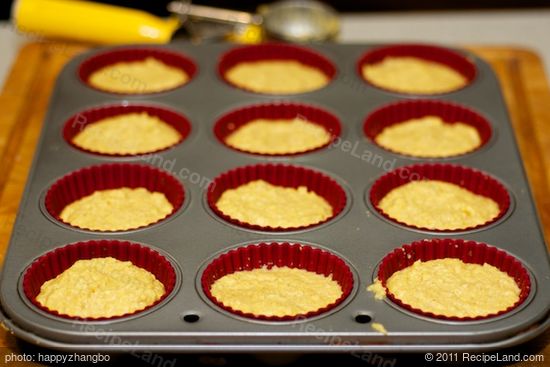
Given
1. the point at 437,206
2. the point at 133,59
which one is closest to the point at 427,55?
the point at 437,206

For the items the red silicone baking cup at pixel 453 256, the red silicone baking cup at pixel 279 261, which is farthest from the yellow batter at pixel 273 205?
the red silicone baking cup at pixel 453 256

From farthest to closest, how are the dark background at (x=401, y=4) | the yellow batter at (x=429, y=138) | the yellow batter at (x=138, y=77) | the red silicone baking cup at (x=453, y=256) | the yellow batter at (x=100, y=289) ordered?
1. the dark background at (x=401, y=4)
2. the yellow batter at (x=138, y=77)
3. the yellow batter at (x=429, y=138)
4. the red silicone baking cup at (x=453, y=256)
5. the yellow batter at (x=100, y=289)

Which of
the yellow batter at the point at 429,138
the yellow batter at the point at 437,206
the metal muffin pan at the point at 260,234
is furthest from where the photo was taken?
the yellow batter at the point at 429,138

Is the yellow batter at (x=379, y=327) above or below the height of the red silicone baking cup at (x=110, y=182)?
below

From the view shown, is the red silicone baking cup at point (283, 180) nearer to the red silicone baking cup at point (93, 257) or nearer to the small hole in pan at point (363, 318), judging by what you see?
the red silicone baking cup at point (93, 257)

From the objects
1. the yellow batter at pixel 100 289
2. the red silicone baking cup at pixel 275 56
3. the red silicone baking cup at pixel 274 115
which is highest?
the red silicone baking cup at pixel 275 56

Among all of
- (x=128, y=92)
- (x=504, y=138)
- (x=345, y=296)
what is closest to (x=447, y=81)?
(x=504, y=138)

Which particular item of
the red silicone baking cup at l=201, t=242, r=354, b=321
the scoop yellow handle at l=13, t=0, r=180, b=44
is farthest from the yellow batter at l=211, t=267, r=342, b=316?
the scoop yellow handle at l=13, t=0, r=180, b=44
